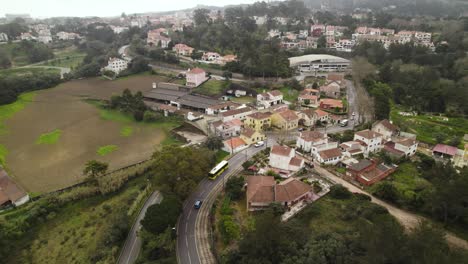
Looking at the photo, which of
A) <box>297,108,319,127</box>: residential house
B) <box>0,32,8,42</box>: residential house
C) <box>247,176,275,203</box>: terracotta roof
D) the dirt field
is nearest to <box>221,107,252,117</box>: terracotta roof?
<box>297,108,319,127</box>: residential house

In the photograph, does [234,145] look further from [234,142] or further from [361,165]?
[361,165]

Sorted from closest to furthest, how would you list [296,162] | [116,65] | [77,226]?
[77,226] → [296,162] → [116,65]

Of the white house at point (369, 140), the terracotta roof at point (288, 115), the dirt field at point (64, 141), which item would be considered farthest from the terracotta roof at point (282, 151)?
the dirt field at point (64, 141)

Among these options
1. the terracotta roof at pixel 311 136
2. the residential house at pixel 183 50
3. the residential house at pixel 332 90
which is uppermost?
the residential house at pixel 183 50

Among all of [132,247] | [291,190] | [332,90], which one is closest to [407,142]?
→ [291,190]

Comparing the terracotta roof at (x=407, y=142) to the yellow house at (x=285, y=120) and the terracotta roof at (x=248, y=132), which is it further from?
the terracotta roof at (x=248, y=132)
